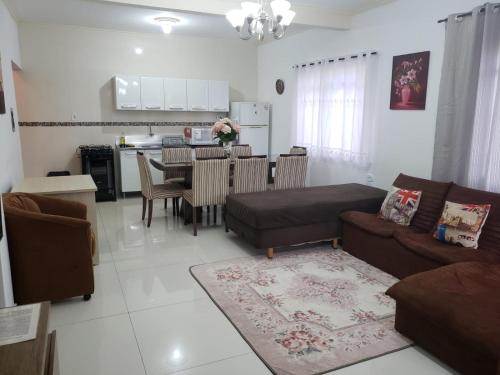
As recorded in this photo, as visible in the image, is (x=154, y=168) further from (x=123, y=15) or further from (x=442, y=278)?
(x=442, y=278)

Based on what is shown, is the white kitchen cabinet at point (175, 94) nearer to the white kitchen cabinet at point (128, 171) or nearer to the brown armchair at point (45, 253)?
the white kitchen cabinet at point (128, 171)

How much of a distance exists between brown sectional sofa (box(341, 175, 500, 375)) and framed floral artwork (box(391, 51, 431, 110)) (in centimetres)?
93

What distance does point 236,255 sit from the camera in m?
3.93

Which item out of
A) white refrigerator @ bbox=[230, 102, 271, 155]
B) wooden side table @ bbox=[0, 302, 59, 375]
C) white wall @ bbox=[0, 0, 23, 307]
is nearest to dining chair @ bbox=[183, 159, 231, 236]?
white wall @ bbox=[0, 0, 23, 307]

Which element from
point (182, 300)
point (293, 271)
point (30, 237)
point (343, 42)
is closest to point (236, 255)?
point (293, 271)

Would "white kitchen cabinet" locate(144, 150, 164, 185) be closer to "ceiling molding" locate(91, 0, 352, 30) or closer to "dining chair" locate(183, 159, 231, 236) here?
"dining chair" locate(183, 159, 231, 236)

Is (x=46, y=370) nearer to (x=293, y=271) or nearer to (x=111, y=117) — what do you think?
(x=293, y=271)

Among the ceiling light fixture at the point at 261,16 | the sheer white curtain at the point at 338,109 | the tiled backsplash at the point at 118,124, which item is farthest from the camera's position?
the tiled backsplash at the point at 118,124

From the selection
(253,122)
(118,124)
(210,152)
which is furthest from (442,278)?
(118,124)

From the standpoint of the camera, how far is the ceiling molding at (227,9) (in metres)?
4.00

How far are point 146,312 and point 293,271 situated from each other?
1.36 m

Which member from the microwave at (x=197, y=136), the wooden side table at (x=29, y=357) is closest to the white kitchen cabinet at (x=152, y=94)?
the microwave at (x=197, y=136)

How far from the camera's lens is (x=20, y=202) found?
2877 mm

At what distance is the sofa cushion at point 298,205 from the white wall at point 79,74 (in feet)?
10.9
